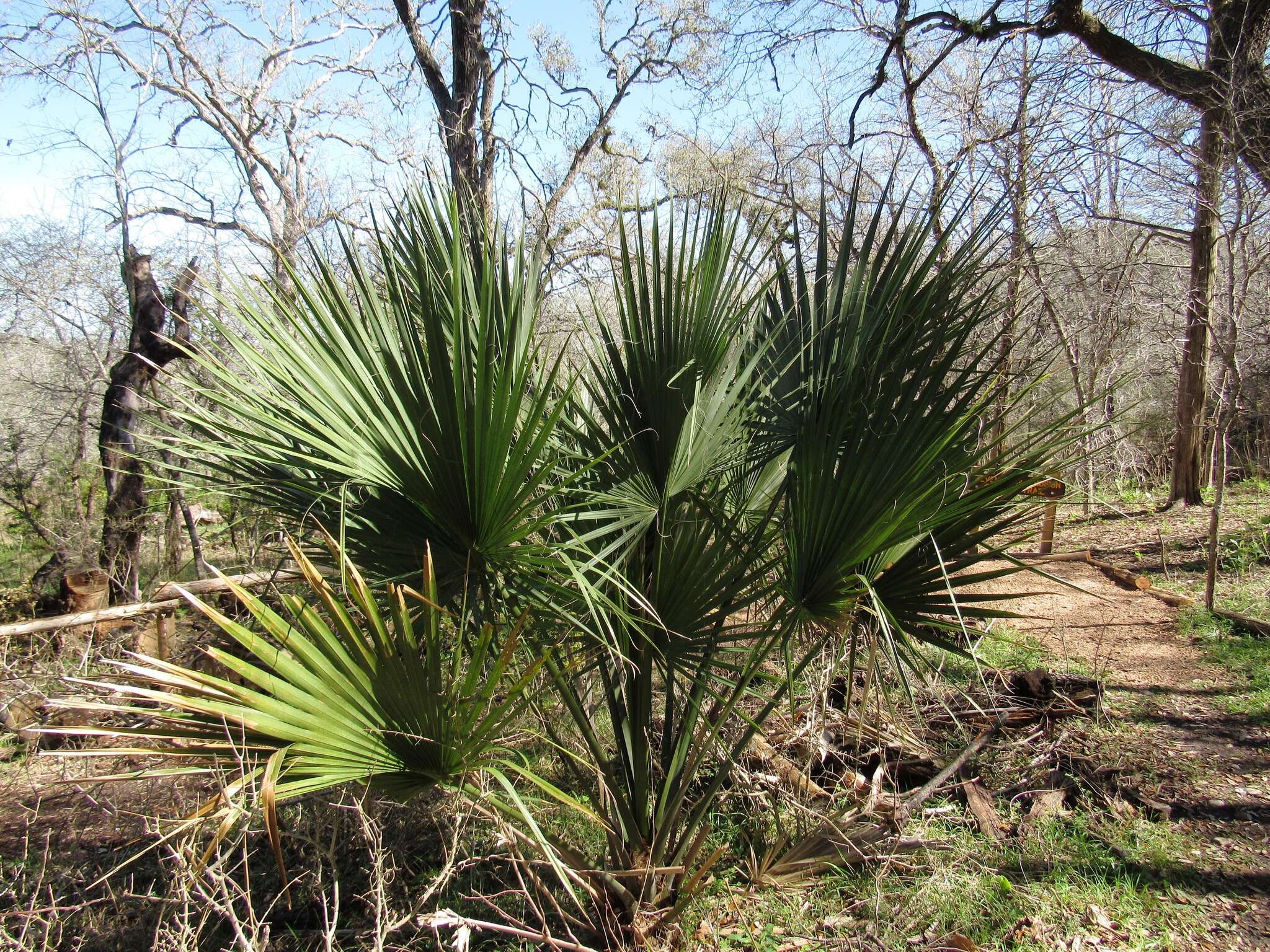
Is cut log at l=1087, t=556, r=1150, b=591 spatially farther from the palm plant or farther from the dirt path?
the palm plant

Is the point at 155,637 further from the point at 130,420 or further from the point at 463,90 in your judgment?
the point at 463,90

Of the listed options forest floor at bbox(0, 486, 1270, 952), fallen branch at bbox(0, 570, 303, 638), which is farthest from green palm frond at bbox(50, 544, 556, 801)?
fallen branch at bbox(0, 570, 303, 638)

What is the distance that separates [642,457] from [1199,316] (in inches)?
210

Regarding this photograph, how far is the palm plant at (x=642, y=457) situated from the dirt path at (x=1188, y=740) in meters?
0.57

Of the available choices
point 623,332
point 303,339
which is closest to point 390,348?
point 303,339

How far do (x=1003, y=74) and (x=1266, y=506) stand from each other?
21.1 ft

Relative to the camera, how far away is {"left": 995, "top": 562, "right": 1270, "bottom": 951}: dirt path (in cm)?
314

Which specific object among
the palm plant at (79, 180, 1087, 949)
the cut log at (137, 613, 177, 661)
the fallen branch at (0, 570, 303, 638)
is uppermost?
the palm plant at (79, 180, 1087, 949)

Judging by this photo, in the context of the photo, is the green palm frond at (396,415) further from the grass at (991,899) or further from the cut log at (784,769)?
the cut log at (784,769)

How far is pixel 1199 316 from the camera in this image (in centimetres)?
587

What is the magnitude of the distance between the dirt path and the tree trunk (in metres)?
1.98

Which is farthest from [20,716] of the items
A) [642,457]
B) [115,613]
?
[642,457]

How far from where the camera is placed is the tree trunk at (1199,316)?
6344mm

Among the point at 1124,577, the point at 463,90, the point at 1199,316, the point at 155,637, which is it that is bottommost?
the point at 155,637
